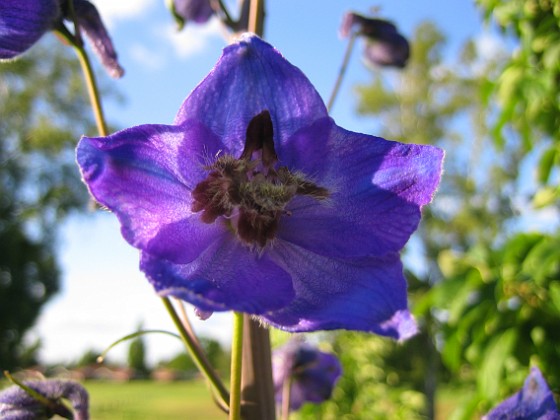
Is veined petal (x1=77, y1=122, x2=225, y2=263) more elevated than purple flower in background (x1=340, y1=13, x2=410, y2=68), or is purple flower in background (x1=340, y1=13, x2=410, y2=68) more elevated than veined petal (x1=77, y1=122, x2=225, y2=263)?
purple flower in background (x1=340, y1=13, x2=410, y2=68)

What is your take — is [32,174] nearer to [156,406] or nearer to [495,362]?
[156,406]

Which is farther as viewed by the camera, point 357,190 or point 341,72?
point 341,72

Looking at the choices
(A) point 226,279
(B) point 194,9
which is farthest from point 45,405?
(B) point 194,9

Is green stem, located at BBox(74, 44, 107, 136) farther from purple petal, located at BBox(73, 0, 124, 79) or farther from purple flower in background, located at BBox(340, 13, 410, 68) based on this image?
purple flower in background, located at BBox(340, 13, 410, 68)

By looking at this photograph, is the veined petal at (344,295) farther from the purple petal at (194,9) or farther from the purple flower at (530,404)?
the purple petal at (194,9)

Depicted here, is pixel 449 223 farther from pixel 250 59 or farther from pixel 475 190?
pixel 250 59

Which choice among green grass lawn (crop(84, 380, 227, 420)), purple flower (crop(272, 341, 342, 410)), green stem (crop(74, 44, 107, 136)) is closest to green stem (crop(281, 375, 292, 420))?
purple flower (crop(272, 341, 342, 410))
